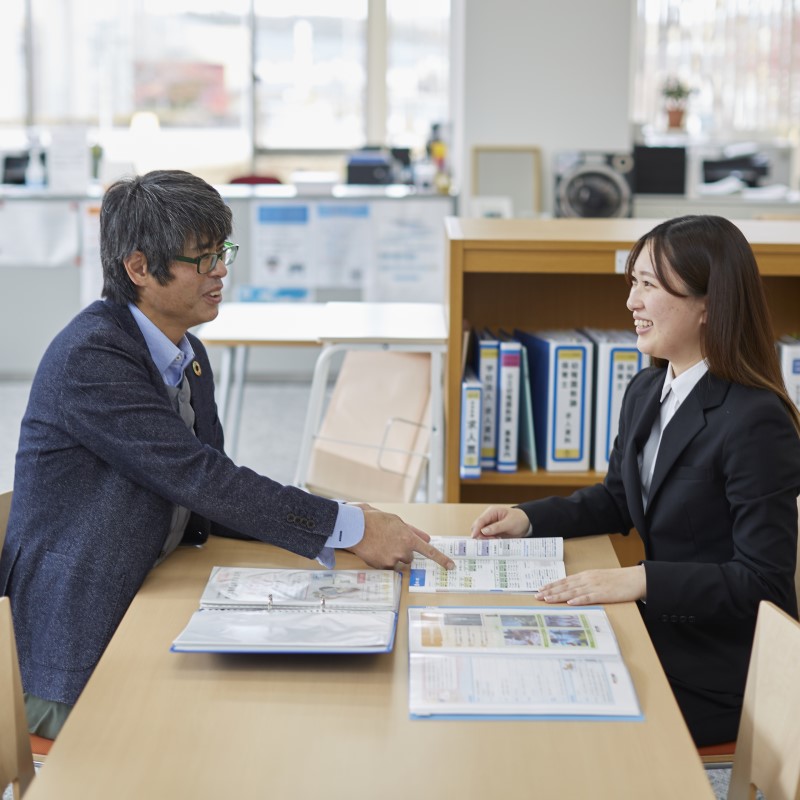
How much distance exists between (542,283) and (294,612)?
162cm

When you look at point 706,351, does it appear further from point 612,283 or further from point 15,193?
point 15,193

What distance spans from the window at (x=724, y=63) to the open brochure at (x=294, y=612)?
28.3ft

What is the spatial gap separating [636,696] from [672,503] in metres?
0.55

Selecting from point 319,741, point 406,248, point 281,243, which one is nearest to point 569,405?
point 319,741

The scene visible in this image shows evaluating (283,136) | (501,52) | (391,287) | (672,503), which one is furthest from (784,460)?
(283,136)

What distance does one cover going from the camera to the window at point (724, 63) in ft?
30.9

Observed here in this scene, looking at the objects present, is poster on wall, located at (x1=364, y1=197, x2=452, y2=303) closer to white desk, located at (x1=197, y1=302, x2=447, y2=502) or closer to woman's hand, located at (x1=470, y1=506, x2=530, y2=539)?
white desk, located at (x1=197, y1=302, x2=447, y2=502)

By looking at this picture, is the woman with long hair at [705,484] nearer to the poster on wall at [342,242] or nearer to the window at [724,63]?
the poster on wall at [342,242]

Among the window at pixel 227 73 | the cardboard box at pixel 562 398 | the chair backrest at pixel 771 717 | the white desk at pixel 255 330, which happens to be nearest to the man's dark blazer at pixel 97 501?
the chair backrest at pixel 771 717

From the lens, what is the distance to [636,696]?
1257mm

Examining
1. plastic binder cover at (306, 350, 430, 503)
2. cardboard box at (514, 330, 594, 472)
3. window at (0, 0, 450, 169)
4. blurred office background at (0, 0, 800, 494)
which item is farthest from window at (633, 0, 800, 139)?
cardboard box at (514, 330, 594, 472)

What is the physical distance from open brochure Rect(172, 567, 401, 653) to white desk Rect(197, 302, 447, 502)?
127 centimetres

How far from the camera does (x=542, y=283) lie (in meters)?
2.89

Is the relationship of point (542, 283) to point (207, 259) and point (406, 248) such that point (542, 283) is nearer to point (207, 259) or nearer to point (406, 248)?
point (207, 259)
